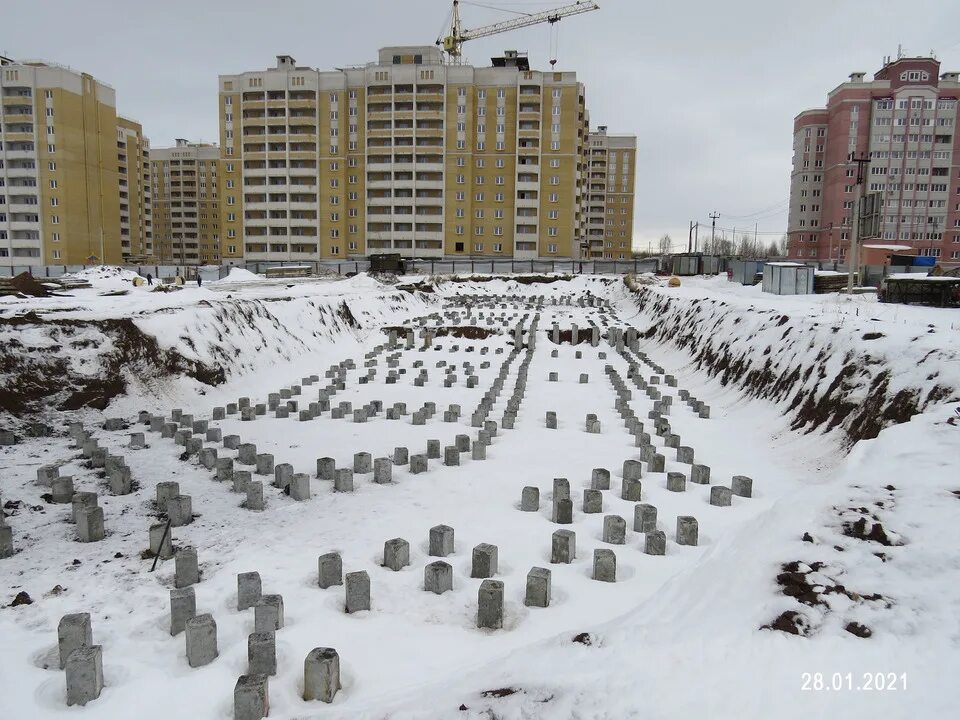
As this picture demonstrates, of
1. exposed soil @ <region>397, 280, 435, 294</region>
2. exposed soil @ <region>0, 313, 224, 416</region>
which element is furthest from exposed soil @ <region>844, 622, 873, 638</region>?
exposed soil @ <region>397, 280, 435, 294</region>

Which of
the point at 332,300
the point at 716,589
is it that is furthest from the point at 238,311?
the point at 716,589

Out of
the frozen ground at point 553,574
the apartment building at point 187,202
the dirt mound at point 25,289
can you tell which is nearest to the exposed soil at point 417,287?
the dirt mound at point 25,289

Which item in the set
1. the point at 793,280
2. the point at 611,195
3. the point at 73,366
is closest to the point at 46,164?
the point at 73,366

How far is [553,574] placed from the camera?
15.5ft

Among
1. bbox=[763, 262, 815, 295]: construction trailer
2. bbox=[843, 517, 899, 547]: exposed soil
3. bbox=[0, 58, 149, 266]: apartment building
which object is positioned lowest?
bbox=[843, 517, 899, 547]: exposed soil

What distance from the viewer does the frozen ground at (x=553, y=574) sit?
319 cm

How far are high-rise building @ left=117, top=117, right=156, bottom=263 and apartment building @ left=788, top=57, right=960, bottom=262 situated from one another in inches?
2927

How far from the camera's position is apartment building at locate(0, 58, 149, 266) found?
55969 millimetres

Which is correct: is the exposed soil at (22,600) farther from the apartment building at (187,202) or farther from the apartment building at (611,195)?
the apartment building at (187,202)

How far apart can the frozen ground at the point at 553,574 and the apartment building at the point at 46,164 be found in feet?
192

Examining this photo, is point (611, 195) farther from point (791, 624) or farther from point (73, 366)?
point (791, 624)

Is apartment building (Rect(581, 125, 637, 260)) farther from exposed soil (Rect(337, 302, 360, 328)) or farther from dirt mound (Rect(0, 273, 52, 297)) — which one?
Result: dirt mound (Rect(0, 273, 52, 297))

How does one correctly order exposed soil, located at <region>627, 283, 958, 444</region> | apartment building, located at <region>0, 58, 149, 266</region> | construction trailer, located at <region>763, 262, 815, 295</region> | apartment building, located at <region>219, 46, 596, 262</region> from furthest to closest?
apartment building, located at <region>219, 46, 596, 262</region> < apartment building, located at <region>0, 58, 149, 266</region> < construction trailer, located at <region>763, 262, 815, 295</region> < exposed soil, located at <region>627, 283, 958, 444</region>

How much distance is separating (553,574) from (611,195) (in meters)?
103
